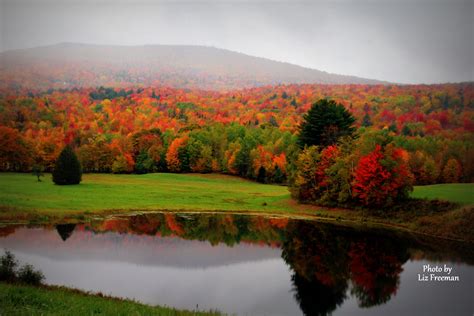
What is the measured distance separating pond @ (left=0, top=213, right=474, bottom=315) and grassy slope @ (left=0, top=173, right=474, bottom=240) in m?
3.15

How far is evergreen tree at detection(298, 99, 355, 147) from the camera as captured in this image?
52250 mm

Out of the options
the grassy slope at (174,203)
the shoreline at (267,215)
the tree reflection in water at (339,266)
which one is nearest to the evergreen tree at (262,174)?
the grassy slope at (174,203)

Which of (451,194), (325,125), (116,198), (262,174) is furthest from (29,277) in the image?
(262,174)

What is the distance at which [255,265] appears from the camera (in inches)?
981

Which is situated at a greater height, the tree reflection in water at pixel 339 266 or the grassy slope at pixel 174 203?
the tree reflection in water at pixel 339 266

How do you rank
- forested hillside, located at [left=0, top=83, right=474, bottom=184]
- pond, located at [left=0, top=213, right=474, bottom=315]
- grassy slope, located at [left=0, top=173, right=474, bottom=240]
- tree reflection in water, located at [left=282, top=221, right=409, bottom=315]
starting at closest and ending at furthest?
pond, located at [left=0, top=213, right=474, bottom=315]
tree reflection in water, located at [left=282, top=221, right=409, bottom=315]
grassy slope, located at [left=0, top=173, right=474, bottom=240]
forested hillside, located at [left=0, top=83, right=474, bottom=184]

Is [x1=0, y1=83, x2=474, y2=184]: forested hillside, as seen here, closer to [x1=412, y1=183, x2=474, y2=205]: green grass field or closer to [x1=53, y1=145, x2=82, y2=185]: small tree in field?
[x1=53, y1=145, x2=82, y2=185]: small tree in field

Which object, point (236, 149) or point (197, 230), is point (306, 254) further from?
point (236, 149)

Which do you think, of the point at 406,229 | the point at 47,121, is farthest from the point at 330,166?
the point at 47,121

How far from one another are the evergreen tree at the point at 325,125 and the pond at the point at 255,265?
17.8 m

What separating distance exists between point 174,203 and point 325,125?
20731 millimetres

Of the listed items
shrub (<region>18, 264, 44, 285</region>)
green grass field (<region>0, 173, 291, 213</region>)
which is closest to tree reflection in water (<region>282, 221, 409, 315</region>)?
shrub (<region>18, 264, 44, 285</region>)

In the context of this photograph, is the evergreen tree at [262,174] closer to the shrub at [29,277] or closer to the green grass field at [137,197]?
the green grass field at [137,197]

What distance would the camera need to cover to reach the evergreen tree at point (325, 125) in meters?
52.2
